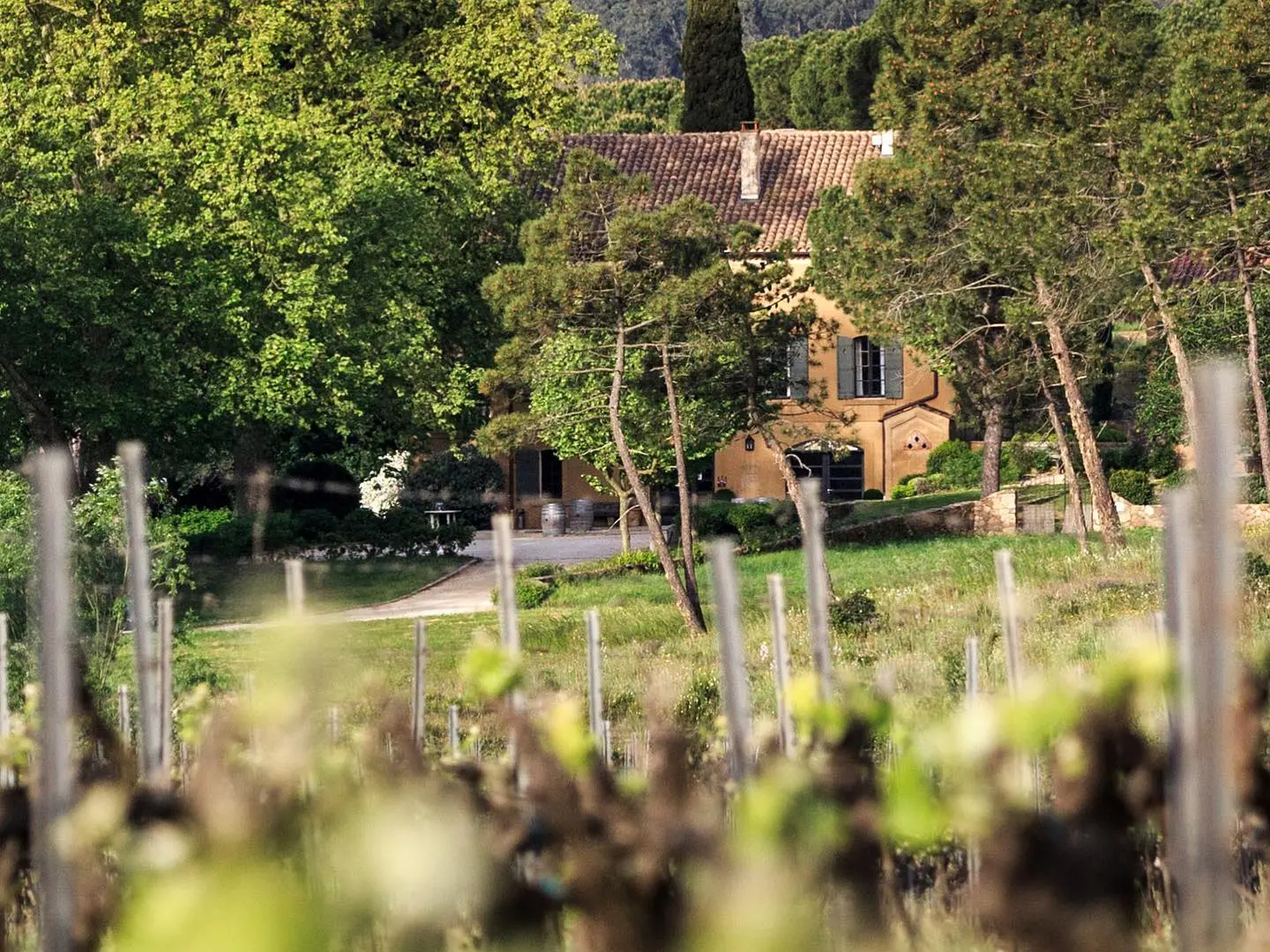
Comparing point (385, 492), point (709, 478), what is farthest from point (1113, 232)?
point (709, 478)

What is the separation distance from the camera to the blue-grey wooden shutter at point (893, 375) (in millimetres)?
40062

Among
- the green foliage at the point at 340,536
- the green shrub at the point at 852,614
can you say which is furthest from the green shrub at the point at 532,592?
the green shrub at the point at 852,614

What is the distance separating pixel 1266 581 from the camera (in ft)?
61.7

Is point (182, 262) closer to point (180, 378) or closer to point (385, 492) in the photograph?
point (180, 378)

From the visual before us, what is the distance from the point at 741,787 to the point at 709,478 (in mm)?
36503

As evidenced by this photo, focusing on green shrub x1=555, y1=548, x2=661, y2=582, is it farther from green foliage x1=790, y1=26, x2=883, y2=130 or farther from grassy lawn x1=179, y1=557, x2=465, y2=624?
green foliage x1=790, y1=26, x2=883, y2=130

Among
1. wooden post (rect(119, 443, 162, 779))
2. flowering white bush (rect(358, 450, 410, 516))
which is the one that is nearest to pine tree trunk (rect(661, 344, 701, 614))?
flowering white bush (rect(358, 450, 410, 516))

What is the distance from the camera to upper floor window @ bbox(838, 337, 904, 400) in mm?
40125

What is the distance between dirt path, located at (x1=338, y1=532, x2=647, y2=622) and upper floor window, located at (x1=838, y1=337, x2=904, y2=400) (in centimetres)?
679

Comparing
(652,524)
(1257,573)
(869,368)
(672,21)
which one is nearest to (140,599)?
(1257,573)

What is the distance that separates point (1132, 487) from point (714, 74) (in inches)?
660

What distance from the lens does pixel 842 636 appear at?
19484mm

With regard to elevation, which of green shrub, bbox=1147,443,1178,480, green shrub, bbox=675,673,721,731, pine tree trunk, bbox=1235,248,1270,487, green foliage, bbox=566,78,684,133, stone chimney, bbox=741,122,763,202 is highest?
green foliage, bbox=566,78,684,133

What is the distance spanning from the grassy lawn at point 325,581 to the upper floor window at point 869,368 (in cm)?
1309
